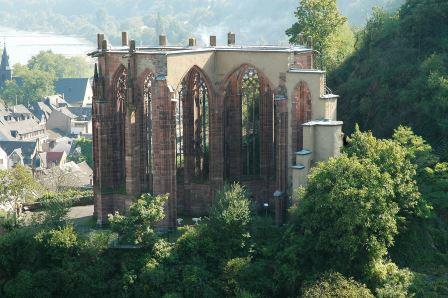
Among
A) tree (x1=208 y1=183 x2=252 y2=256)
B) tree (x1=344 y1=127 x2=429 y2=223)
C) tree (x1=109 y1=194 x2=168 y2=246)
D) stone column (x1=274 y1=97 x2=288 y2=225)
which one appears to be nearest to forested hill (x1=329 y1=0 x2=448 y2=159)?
tree (x1=344 y1=127 x2=429 y2=223)

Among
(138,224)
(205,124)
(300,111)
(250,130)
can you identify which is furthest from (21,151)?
(138,224)

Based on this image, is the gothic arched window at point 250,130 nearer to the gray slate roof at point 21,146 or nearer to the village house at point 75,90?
the gray slate roof at point 21,146

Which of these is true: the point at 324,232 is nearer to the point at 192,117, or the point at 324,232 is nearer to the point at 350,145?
the point at 350,145

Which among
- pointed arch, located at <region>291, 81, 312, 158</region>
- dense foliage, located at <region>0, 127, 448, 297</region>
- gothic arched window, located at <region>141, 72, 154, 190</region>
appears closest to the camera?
dense foliage, located at <region>0, 127, 448, 297</region>

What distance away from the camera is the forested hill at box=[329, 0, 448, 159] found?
49406 mm

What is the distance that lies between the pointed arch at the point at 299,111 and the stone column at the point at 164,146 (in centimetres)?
640

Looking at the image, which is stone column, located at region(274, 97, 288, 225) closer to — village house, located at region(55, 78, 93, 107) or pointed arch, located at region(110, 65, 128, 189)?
pointed arch, located at region(110, 65, 128, 189)

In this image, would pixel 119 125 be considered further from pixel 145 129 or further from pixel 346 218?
pixel 346 218

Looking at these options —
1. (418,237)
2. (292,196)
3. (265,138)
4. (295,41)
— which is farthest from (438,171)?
(295,41)

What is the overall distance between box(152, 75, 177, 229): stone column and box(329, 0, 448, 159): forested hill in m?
14.7

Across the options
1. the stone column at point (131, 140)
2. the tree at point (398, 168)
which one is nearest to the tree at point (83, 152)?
the stone column at point (131, 140)

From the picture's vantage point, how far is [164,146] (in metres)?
44.6

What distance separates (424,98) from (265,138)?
10.1m

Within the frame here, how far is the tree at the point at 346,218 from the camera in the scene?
37125mm
